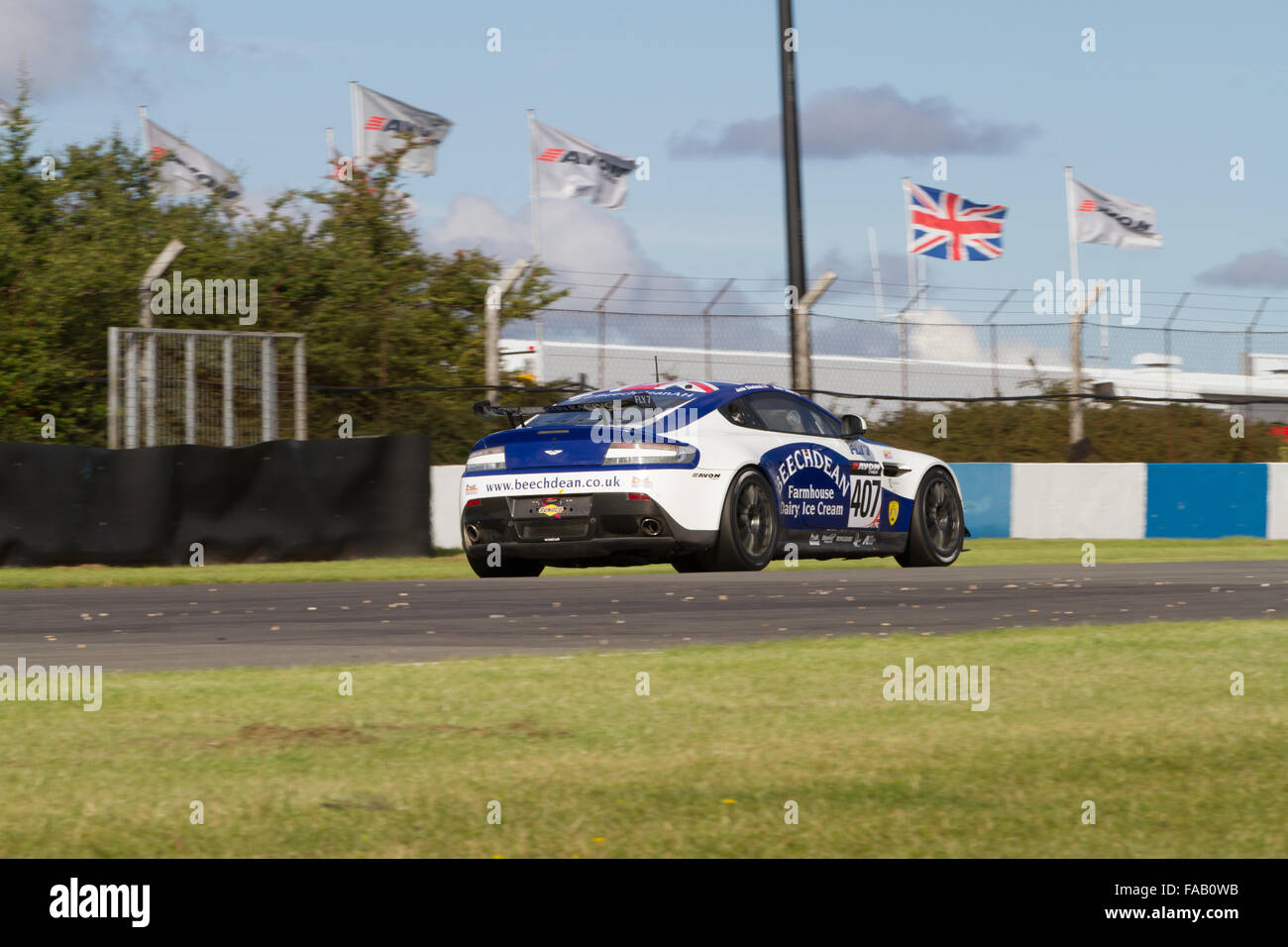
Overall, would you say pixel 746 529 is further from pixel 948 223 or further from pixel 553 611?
pixel 948 223

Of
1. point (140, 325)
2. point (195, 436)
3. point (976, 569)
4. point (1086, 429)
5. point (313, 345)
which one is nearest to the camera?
point (976, 569)

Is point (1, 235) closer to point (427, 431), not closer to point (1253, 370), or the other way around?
point (427, 431)

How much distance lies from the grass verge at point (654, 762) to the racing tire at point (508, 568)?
5.76 m

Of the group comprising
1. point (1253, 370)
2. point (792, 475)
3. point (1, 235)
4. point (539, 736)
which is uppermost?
point (1, 235)

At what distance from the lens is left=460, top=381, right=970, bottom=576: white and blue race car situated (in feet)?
37.4

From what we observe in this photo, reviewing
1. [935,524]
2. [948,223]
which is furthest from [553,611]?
[948,223]

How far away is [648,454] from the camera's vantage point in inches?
449

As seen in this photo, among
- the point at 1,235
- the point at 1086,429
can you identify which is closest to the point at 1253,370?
the point at 1086,429

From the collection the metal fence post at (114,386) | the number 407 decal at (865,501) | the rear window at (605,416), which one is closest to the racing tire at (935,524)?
the number 407 decal at (865,501)

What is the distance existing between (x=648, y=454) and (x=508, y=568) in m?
1.89

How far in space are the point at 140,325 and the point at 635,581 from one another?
28.4 feet

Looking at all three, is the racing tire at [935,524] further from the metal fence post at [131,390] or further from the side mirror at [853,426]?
the metal fence post at [131,390]

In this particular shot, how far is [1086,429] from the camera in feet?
73.4

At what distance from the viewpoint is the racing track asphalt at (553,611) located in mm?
7309
